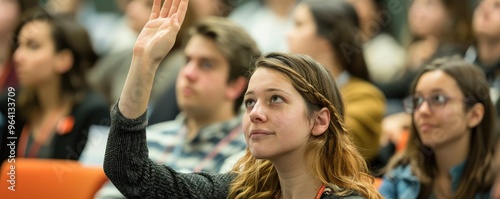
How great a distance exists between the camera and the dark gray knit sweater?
202 cm

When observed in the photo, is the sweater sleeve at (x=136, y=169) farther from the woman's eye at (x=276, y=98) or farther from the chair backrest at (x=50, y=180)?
the chair backrest at (x=50, y=180)

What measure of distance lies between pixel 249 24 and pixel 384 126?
5.04 feet

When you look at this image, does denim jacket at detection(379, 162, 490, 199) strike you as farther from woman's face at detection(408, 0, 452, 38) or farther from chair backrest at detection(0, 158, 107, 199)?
woman's face at detection(408, 0, 452, 38)

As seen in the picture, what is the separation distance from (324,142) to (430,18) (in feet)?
7.37

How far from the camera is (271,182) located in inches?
87.1

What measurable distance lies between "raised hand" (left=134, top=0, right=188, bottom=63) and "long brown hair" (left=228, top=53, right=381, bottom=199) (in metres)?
0.22

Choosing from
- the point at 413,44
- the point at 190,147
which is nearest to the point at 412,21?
the point at 413,44

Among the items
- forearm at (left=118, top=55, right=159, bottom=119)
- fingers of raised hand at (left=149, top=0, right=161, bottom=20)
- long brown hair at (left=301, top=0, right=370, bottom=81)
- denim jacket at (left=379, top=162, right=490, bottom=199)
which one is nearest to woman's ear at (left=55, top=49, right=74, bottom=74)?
long brown hair at (left=301, top=0, right=370, bottom=81)

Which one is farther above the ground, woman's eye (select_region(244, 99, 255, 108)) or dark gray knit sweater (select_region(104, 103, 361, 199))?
woman's eye (select_region(244, 99, 255, 108))

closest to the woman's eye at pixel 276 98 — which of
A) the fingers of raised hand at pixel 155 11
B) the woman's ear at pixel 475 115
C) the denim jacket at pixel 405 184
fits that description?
the fingers of raised hand at pixel 155 11

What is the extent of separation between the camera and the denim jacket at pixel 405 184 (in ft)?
9.29

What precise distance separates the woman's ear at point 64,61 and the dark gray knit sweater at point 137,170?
1842mm

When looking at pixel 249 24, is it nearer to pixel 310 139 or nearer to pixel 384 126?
pixel 384 126

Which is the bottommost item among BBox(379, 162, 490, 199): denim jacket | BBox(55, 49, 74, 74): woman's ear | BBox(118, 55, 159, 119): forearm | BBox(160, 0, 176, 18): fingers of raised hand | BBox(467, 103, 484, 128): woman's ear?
BBox(379, 162, 490, 199): denim jacket
